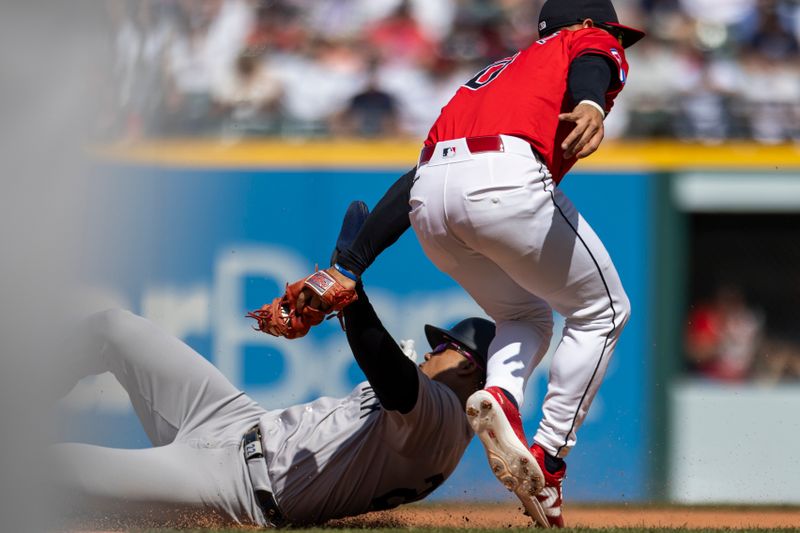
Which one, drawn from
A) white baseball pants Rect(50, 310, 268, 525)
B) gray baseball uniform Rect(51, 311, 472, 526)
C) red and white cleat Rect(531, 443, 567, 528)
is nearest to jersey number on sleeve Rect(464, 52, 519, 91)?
gray baseball uniform Rect(51, 311, 472, 526)

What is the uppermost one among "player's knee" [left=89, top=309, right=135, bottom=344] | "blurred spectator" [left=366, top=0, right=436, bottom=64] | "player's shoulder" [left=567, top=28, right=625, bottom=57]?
"blurred spectator" [left=366, top=0, right=436, bottom=64]

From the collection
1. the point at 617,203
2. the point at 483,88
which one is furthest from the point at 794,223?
the point at 483,88

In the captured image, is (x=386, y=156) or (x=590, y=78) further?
(x=386, y=156)

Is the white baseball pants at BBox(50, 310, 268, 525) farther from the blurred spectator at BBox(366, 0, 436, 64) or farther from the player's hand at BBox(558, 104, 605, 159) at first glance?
the blurred spectator at BBox(366, 0, 436, 64)

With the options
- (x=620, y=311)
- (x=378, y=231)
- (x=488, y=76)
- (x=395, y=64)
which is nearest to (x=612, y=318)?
(x=620, y=311)

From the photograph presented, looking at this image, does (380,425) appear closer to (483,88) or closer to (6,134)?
(483,88)

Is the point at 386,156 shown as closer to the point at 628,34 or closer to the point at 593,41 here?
the point at 628,34

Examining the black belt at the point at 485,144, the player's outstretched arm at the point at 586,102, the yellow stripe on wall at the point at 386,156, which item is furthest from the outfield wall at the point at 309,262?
the player's outstretched arm at the point at 586,102
